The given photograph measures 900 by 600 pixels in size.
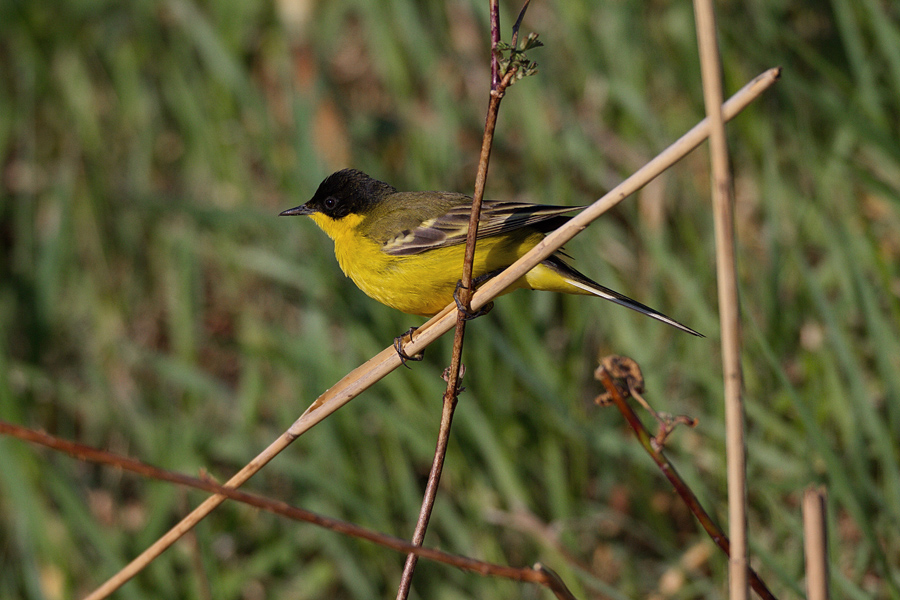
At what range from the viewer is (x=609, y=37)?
4469mm

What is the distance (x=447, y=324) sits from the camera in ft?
6.46

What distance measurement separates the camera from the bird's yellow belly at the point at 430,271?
298 cm

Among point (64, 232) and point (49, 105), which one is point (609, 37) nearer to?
point (64, 232)

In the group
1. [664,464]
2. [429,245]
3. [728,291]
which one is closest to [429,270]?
[429,245]

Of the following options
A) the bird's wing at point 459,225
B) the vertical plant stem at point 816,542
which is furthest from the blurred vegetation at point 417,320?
the vertical plant stem at point 816,542

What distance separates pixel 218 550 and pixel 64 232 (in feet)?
6.11

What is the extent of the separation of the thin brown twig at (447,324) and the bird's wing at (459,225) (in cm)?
71

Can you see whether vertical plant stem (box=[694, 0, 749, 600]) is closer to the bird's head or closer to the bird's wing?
the bird's wing

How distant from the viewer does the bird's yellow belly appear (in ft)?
9.77

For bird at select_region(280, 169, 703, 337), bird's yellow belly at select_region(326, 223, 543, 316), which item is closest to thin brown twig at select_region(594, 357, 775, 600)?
bird at select_region(280, 169, 703, 337)

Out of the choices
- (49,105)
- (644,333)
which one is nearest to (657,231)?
(644,333)

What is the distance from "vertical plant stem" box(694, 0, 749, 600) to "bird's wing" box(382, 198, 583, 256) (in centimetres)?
120

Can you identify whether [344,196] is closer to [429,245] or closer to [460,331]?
[429,245]

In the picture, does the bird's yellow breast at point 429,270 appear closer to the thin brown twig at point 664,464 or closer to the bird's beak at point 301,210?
the bird's beak at point 301,210
